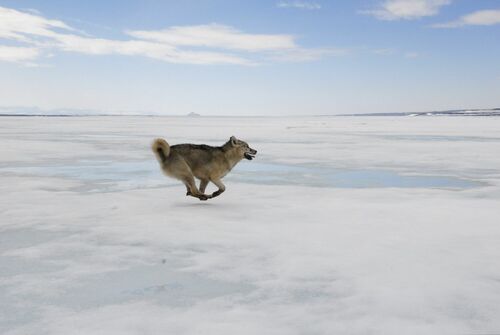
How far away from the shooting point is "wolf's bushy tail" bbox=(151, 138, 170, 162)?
713cm

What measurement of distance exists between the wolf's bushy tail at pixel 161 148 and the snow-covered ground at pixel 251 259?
662 mm

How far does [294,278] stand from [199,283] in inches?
27.4

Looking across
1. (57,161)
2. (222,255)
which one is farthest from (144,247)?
(57,161)

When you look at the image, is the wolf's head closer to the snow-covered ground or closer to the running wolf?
the running wolf

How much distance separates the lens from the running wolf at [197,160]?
7273 millimetres

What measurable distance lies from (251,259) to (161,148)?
10.8 feet

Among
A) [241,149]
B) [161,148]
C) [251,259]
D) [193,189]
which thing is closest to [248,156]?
[241,149]

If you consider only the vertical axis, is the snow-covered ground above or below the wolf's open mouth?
below

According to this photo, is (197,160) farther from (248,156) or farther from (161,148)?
(248,156)

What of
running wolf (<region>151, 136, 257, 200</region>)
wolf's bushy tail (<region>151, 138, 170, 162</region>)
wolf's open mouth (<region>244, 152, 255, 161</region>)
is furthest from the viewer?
wolf's open mouth (<region>244, 152, 255, 161</region>)

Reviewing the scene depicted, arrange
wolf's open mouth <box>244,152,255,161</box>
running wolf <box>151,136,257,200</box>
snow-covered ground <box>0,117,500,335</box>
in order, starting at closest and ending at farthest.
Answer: snow-covered ground <box>0,117,500,335</box> → running wolf <box>151,136,257,200</box> → wolf's open mouth <box>244,152,255,161</box>

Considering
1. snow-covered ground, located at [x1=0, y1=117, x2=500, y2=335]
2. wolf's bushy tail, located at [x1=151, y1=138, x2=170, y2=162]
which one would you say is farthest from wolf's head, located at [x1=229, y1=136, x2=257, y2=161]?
wolf's bushy tail, located at [x1=151, y1=138, x2=170, y2=162]

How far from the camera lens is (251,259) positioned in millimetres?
4332

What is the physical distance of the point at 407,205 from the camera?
7.00 meters
